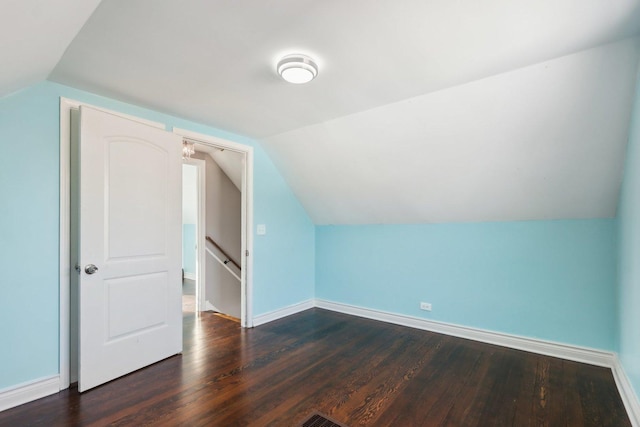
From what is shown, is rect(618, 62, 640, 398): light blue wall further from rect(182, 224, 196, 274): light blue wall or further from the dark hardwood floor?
rect(182, 224, 196, 274): light blue wall

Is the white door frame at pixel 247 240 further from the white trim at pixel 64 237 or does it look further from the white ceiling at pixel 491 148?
the white trim at pixel 64 237

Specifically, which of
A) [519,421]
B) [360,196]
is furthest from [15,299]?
[519,421]

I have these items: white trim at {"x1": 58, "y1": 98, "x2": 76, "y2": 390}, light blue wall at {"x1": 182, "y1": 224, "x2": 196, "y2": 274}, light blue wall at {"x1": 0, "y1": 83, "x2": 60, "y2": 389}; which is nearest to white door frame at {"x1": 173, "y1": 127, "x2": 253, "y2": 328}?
white trim at {"x1": 58, "y1": 98, "x2": 76, "y2": 390}

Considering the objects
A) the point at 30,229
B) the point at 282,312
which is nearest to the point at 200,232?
the point at 282,312

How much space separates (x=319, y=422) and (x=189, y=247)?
5.87m

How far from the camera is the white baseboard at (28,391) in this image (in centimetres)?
204

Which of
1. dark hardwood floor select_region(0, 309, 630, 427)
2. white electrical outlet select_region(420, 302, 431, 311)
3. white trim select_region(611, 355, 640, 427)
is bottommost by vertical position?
dark hardwood floor select_region(0, 309, 630, 427)

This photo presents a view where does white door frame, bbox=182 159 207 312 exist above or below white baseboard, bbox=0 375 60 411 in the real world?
above

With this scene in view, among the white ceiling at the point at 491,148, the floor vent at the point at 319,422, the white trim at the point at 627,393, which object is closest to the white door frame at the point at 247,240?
the white ceiling at the point at 491,148

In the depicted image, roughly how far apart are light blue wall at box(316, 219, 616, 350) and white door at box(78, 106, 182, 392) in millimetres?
2242

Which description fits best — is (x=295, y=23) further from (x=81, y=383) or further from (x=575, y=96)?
(x=81, y=383)

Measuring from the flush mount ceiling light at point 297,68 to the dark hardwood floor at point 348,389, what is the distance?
2.19m

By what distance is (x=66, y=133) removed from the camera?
235cm

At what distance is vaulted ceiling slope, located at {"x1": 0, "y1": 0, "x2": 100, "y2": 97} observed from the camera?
123 cm
